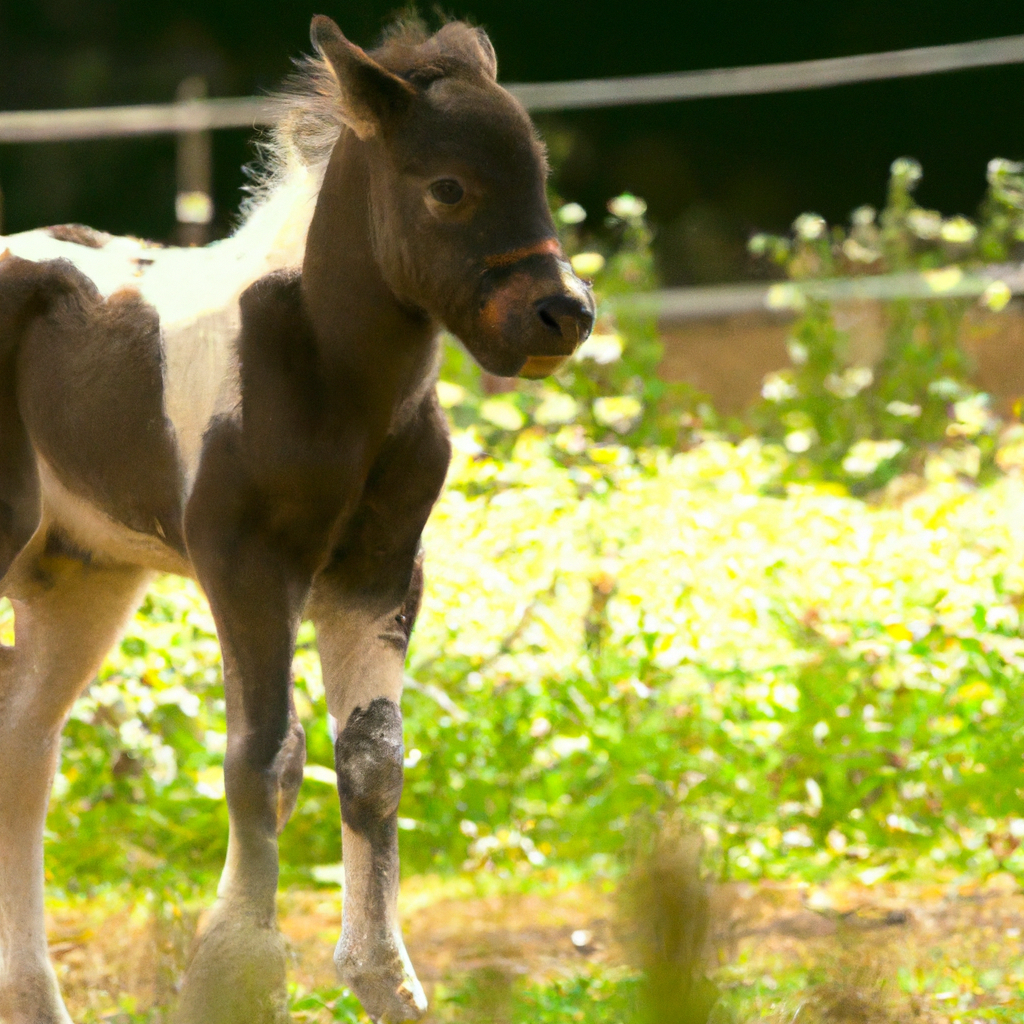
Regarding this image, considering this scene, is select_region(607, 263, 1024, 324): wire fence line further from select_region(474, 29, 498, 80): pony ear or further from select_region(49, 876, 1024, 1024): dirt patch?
select_region(474, 29, 498, 80): pony ear

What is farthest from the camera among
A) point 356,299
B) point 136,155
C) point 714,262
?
point 136,155

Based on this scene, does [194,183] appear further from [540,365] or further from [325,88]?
[540,365]

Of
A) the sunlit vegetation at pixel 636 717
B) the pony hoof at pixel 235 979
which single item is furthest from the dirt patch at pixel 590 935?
the pony hoof at pixel 235 979

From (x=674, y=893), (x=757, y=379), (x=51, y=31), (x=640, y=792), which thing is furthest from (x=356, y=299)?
(x=51, y=31)

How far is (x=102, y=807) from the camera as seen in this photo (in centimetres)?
466

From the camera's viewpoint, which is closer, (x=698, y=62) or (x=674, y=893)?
(x=674, y=893)

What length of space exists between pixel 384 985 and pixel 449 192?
1364 millimetres

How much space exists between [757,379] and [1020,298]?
1375mm

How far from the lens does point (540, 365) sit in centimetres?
238

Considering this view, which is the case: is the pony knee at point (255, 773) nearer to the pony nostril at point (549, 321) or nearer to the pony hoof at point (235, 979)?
the pony hoof at point (235, 979)

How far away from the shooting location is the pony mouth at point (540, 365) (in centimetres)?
236

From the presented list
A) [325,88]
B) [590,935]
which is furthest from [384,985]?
[325,88]

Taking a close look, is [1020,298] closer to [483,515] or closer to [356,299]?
[483,515]

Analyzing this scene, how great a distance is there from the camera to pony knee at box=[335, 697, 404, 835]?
8.82 ft
